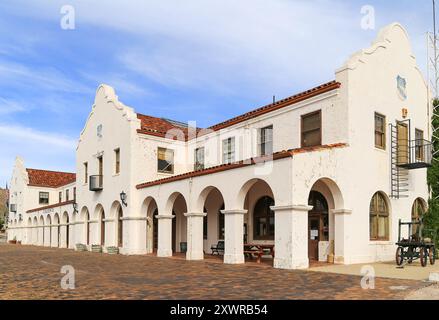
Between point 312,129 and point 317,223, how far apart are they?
3.77 m

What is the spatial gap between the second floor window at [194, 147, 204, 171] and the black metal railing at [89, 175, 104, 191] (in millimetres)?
6341

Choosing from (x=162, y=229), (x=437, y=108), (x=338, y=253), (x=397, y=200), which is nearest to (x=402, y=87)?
(x=437, y=108)

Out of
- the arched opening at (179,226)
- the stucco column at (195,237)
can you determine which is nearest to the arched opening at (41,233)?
the arched opening at (179,226)

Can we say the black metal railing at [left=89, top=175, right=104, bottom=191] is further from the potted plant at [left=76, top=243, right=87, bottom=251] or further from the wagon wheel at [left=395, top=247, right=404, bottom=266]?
the wagon wheel at [left=395, top=247, right=404, bottom=266]

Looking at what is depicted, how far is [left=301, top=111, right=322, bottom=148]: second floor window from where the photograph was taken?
18156 millimetres

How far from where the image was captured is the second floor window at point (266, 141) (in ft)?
68.2

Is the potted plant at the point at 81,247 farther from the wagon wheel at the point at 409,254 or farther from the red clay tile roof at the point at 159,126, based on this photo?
the wagon wheel at the point at 409,254

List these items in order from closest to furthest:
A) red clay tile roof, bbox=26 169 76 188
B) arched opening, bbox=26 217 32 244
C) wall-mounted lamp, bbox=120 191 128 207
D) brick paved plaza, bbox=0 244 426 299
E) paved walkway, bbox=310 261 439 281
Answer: brick paved plaza, bbox=0 244 426 299 < paved walkway, bbox=310 261 439 281 < wall-mounted lamp, bbox=120 191 128 207 < arched opening, bbox=26 217 32 244 < red clay tile roof, bbox=26 169 76 188

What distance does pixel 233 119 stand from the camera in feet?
75.6

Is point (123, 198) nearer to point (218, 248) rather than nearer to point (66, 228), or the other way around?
point (218, 248)

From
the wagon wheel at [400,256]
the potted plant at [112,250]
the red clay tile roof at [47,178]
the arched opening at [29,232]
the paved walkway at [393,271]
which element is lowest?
the arched opening at [29,232]

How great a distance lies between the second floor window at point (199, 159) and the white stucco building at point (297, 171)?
0.10 m

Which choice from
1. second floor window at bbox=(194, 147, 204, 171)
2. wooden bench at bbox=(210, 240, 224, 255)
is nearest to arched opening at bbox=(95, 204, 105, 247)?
second floor window at bbox=(194, 147, 204, 171)

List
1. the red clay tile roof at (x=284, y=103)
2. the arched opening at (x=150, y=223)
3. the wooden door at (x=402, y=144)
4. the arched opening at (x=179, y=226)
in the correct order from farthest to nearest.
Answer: the arched opening at (x=179, y=226) < the arched opening at (x=150, y=223) < the wooden door at (x=402, y=144) < the red clay tile roof at (x=284, y=103)
